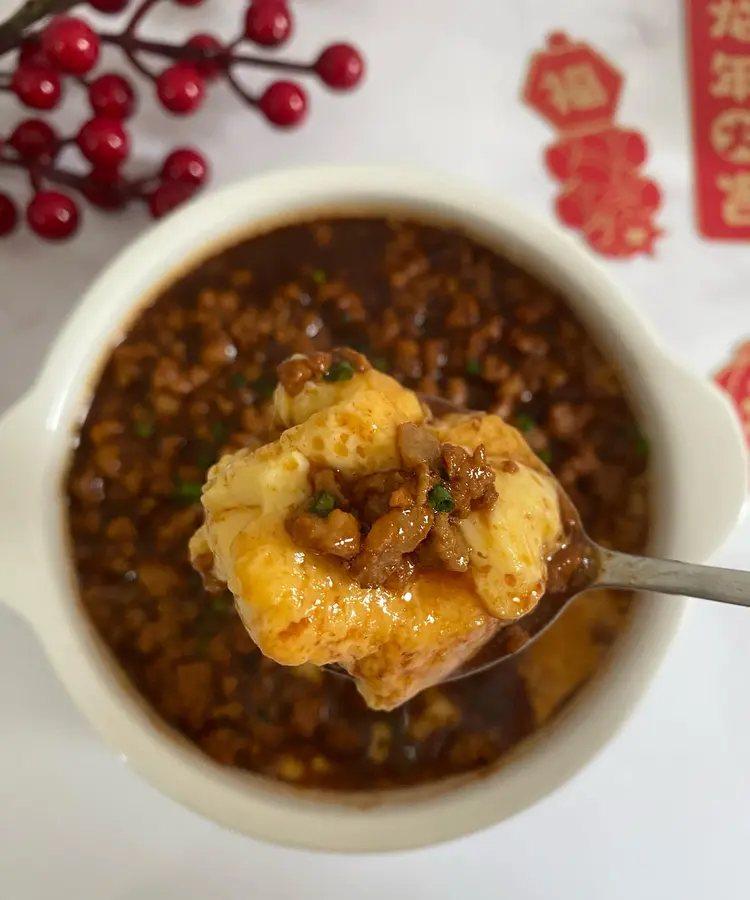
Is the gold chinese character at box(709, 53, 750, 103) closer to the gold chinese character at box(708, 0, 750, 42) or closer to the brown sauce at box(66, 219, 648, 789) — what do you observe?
the gold chinese character at box(708, 0, 750, 42)

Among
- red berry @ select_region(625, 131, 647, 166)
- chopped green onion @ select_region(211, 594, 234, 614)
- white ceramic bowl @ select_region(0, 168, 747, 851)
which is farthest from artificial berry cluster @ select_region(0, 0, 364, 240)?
chopped green onion @ select_region(211, 594, 234, 614)

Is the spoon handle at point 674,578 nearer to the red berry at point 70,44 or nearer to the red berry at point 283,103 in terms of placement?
the red berry at point 283,103

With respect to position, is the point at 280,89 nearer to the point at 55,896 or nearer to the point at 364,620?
the point at 364,620

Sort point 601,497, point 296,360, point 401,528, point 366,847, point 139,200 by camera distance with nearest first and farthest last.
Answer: point 401,528 → point 296,360 → point 366,847 → point 601,497 → point 139,200

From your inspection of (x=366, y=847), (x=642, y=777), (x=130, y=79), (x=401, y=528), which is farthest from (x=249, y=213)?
(x=642, y=777)

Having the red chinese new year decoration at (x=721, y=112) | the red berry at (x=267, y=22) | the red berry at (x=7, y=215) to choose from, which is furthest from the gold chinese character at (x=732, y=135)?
the red berry at (x=7, y=215)

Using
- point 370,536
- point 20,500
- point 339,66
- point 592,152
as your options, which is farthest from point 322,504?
point 592,152

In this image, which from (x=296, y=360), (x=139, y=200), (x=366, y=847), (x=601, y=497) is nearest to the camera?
(x=296, y=360)
